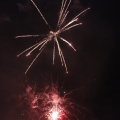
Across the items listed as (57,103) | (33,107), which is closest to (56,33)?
(57,103)

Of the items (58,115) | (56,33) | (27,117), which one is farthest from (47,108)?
(56,33)

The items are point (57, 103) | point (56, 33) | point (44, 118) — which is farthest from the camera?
point (44, 118)

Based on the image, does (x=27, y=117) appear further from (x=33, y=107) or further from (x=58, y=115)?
(x=58, y=115)

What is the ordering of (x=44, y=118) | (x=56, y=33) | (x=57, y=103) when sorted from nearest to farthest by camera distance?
1. (x=56, y=33)
2. (x=57, y=103)
3. (x=44, y=118)

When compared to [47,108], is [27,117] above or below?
above

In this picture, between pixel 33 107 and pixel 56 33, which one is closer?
pixel 56 33

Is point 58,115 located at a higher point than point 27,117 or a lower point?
lower

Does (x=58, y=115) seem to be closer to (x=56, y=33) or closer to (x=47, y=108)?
(x=47, y=108)

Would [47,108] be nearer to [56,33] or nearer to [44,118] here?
[44,118]
